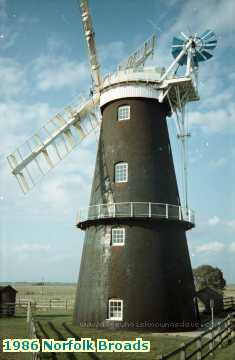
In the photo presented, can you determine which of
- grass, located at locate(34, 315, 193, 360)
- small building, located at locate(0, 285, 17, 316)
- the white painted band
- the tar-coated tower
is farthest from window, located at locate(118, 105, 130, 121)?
small building, located at locate(0, 285, 17, 316)

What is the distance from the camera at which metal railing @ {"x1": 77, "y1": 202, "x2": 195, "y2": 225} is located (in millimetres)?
21797

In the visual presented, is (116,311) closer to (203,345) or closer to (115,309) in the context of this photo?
(115,309)

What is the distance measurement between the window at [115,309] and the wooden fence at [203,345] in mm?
4443

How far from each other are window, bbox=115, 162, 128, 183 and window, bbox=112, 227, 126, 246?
2986mm

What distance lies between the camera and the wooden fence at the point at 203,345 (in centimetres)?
1206

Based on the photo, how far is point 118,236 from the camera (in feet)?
72.8

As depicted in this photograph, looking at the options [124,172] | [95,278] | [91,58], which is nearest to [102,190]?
[124,172]

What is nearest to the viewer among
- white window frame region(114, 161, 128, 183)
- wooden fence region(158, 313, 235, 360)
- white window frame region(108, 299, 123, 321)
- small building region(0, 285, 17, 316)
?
wooden fence region(158, 313, 235, 360)

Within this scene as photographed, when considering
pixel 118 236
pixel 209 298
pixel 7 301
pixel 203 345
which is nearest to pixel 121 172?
pixel 118 236

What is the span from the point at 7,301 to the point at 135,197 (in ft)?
60.2

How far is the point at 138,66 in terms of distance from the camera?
26328 mm

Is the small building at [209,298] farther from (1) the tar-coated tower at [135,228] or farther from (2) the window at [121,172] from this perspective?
(2) the window at [121,172]

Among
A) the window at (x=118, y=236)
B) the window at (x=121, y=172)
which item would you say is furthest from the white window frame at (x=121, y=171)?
the window at (x=118, y=236)

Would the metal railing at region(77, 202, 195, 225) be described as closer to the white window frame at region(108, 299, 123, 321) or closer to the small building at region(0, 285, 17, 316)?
the white window frame at region(108, 299, 123, 321)
